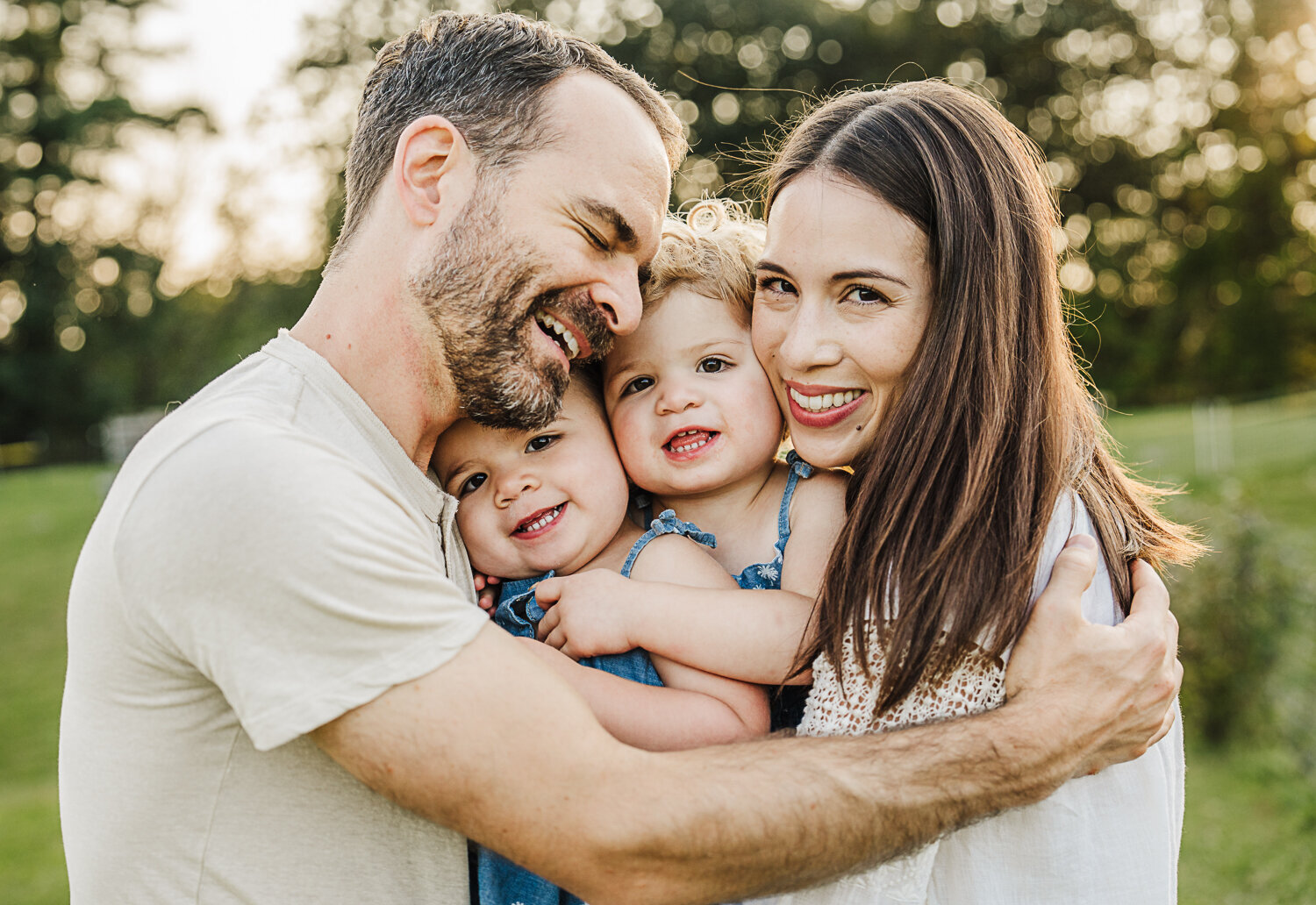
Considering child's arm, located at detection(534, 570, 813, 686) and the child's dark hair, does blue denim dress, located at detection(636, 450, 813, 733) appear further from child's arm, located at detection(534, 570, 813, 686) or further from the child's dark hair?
the child's dark hair

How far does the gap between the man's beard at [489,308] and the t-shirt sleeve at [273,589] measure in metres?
0.67

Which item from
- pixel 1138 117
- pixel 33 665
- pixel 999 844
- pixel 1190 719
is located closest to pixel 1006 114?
pixel 1138 117

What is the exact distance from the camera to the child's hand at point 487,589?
8.61 ft

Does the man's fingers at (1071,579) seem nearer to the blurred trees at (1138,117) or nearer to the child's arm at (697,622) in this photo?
the child's arm at (697,622)

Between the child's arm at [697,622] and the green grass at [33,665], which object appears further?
the green grass at [33,665]

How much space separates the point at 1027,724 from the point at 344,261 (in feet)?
6.02

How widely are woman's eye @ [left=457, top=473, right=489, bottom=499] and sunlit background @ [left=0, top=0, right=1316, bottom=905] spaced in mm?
14904

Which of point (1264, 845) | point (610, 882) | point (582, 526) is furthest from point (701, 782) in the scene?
point (1264, 845)

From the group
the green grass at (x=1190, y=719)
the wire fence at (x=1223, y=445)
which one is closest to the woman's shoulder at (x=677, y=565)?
the green grass at (x=1190, y=719)

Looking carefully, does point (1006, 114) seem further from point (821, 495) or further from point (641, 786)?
point (641, 786)

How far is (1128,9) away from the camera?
25.5 m

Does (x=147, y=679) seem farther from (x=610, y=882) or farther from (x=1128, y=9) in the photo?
(x=1128, y=9)

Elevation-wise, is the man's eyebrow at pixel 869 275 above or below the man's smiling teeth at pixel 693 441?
above

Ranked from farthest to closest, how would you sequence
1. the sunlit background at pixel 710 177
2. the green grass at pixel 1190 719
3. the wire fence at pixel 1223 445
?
the sunlit background at pixel 710 177 < the wire fence at pixel 1223 445 < the green grass at pixel 1190 719
